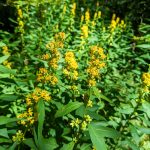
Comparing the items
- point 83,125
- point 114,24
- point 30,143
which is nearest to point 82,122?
point 83,125

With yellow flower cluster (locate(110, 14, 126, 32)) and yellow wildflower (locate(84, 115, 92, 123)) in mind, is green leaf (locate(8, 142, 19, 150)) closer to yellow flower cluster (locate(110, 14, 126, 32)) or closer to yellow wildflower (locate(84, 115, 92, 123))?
yellow wildflower (locate(84, 115, 92, 123))

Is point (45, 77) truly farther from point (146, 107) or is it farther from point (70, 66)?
point (146, 107)

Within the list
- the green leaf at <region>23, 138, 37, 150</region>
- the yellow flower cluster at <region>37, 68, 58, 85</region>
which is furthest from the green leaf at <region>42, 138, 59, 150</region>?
the yellow flower cluster at <region>37, 68, 58, 85</region>

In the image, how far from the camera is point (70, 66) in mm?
2959

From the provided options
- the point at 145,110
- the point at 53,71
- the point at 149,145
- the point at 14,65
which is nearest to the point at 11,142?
the point at 53,71

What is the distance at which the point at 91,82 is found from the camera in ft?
9.34

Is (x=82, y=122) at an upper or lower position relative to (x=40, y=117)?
lower

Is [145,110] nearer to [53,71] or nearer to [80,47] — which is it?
[53,71]

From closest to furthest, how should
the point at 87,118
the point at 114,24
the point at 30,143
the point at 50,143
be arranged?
the point at 30,143 → the point at 87,118 → the point at 50,143 → the point at 114,24

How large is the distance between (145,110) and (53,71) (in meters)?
1.15

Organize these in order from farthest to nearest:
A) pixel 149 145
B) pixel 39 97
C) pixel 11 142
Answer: pixel 149 145
pixel 11 142
pixel 39 97

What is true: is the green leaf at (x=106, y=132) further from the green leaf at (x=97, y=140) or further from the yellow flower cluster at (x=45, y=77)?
the yellow flower cluster at (x=45, y=77)

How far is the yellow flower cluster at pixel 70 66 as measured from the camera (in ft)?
9.63

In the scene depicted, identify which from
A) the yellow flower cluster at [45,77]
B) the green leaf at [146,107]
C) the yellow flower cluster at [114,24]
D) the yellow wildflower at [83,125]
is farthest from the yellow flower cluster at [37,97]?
the yellow flower cluster at [114,24]
